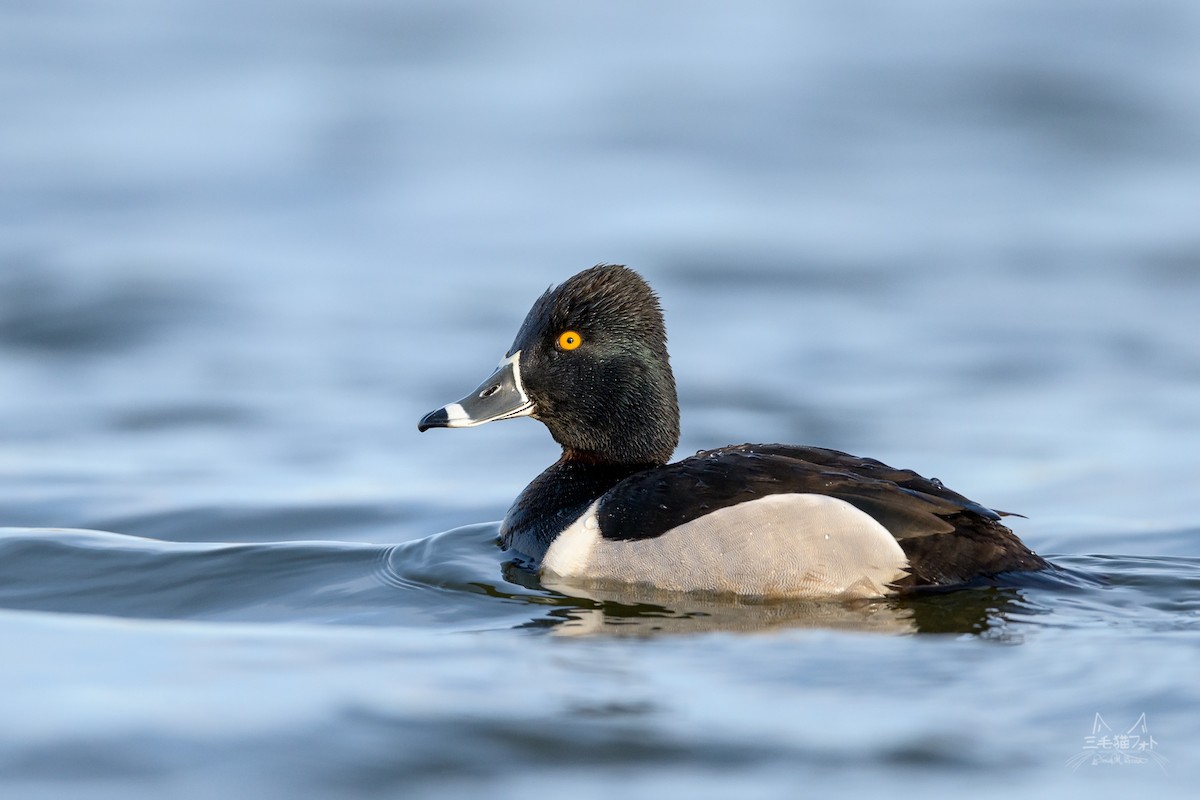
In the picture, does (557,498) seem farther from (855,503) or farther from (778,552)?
(855,503)

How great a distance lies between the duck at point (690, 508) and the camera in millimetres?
7047

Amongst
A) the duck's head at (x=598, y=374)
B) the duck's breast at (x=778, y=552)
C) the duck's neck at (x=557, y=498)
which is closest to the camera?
the duck's breast at (x=778, y=552)

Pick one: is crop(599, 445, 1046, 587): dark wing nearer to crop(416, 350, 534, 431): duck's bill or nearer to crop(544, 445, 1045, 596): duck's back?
crop(544, 445, 1045, 596): duck's back

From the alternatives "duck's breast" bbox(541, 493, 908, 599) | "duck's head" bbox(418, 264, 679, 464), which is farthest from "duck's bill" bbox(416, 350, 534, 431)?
"duck's breast" bbox(541, 493, 908, 599)

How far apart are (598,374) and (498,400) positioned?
52 centimetres

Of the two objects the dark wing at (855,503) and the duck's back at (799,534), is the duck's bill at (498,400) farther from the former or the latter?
the duck's back at (799,534)

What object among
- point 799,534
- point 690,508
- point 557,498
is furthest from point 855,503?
point 557,498

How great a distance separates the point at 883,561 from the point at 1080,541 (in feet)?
7.13

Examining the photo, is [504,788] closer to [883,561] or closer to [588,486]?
[883,561]

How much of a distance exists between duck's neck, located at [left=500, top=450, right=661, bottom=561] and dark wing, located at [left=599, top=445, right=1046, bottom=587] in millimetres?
390

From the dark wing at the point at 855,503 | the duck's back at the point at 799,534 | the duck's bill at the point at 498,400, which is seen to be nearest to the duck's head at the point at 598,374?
the duck's bill at the point at 498,400

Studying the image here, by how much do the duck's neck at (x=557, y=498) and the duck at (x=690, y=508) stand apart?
1 cm

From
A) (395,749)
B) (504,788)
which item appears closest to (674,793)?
(504,788)

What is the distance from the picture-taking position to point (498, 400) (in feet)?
27.2
